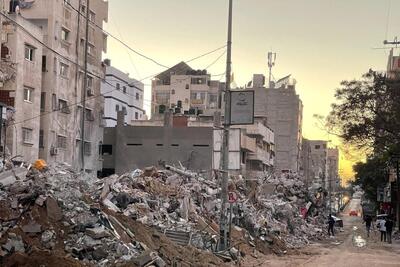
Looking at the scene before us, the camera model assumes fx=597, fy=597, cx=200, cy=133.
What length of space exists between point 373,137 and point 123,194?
54.8 ft

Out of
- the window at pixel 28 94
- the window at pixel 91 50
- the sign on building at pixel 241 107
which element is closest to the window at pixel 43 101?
the window at pixel 28 94

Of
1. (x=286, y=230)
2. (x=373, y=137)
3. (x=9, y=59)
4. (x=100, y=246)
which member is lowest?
(x=286, y=230)

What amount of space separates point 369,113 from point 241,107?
50.5 ft

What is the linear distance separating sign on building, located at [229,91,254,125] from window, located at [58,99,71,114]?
2507 centimetres

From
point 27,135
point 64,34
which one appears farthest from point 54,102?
point 64,34

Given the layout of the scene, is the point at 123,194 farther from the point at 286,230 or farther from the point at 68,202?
Result: the point at 286,230

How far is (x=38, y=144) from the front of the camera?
38.3 m

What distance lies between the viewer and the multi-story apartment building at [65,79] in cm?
4006

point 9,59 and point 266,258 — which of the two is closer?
point 266,258

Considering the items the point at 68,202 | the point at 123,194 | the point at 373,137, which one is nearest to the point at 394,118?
the point at 373,137

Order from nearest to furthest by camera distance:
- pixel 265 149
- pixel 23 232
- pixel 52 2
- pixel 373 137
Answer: pixel 23 232, pixel 373 137, pixel 52 2, pixel 265 149

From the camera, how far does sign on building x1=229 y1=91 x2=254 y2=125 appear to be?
18.9 m

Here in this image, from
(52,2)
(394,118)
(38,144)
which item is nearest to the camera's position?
(394,118)

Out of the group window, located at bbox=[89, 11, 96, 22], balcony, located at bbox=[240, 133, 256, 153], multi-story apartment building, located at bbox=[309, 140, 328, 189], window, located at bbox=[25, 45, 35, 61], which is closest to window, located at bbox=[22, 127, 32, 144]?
window, located at bbox=[25, 45, 35, 61]
